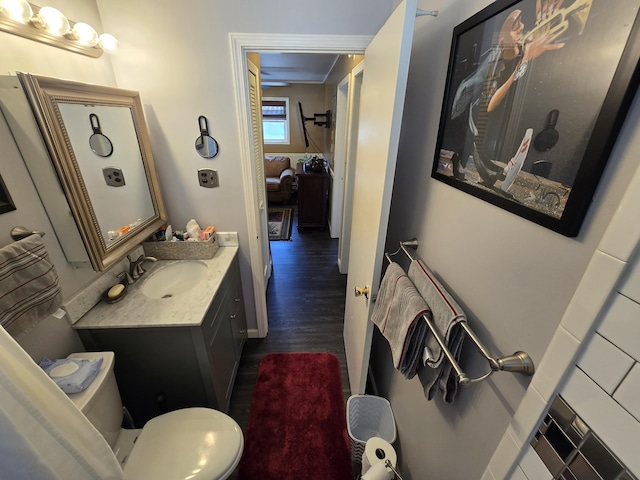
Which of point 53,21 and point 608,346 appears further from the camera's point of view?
point 53,21

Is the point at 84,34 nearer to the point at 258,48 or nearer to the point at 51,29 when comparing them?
the point at 51,29

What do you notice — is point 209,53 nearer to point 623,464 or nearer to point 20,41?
point 20,41

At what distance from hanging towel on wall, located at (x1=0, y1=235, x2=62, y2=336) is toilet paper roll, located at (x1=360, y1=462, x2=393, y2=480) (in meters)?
1.25

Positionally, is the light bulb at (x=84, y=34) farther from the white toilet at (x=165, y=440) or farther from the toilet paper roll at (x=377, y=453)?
the toilet paper roll at (x=377, y=453)

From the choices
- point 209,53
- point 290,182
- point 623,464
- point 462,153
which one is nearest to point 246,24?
point 209,53

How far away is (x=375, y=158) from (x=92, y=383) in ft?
4.50

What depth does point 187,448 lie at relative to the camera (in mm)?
1098

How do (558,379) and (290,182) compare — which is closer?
(558,379)

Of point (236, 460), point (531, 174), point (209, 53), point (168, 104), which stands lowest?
point (236, 460)

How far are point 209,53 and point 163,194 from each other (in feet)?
2.77

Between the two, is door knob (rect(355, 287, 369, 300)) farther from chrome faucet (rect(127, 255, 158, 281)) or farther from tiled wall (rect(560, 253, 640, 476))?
chrome faucet (rect(127, 255, 158, 281))

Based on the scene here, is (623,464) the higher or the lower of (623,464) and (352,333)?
the higher

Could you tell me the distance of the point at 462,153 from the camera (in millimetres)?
816

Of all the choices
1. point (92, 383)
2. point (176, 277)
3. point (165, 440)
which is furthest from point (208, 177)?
point (165, 440)
